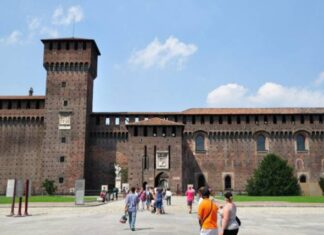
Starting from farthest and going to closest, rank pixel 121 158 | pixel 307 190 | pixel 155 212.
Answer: pixel 121 158 < pixel 307 190 < pixel 155 212

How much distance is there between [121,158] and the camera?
141 feet

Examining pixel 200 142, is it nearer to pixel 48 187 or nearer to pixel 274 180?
pixel 274 180

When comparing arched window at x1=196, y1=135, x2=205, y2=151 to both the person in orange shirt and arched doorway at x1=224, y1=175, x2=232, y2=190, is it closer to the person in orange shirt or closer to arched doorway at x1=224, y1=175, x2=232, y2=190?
arched doorway at x1=224, y1=175, x2=232, y2=190

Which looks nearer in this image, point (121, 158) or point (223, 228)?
point (223, 228)

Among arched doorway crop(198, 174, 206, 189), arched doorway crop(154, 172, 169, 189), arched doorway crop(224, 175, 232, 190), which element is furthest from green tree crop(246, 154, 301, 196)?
A: arched doorway crop(154, 172, 169, 189)

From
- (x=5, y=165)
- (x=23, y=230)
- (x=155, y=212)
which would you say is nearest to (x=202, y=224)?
(x=23, y=230)

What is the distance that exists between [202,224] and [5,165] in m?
39.6

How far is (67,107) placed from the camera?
136 feet

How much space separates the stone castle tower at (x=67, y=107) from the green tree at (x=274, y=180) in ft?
57.2

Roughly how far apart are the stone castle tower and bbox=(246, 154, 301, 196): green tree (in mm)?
17433

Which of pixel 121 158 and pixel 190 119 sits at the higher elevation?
pixel 190 119

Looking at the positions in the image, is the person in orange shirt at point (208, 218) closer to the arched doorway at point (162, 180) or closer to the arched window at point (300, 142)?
the arched doorway at point (162, 180)

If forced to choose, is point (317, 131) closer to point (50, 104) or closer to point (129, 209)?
point (50, 104)

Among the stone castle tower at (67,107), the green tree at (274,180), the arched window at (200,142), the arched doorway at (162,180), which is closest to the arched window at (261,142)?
the green tree at (274,180)
